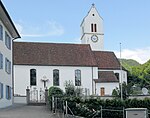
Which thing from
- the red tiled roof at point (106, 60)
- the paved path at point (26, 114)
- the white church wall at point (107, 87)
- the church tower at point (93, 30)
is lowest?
the white church wall at point (107, 87)

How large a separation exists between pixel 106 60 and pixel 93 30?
15132 millimetres

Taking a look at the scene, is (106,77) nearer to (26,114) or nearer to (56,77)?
(56,77)

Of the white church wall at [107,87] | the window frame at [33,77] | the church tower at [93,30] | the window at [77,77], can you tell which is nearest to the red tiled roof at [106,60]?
the white church wall at [107,87]

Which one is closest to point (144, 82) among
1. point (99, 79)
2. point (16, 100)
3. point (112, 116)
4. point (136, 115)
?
point (99, 79)

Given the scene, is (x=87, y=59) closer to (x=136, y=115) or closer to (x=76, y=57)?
(x=76, y=57)

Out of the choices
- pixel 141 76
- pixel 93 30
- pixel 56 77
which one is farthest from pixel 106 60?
pixel 141 76

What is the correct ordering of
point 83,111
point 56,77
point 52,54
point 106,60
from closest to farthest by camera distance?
point 83,111 → point 56,77 → point 52,54 → point 106,60

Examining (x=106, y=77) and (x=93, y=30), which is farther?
(x=93, y=30)

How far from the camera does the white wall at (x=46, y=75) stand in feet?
190

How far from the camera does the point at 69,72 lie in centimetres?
6050

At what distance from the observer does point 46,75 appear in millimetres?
59438

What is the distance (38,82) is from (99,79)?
10.5 m

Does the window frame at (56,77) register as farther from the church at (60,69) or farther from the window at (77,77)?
the window at (77,77)

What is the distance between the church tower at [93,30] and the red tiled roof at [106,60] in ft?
33.3
